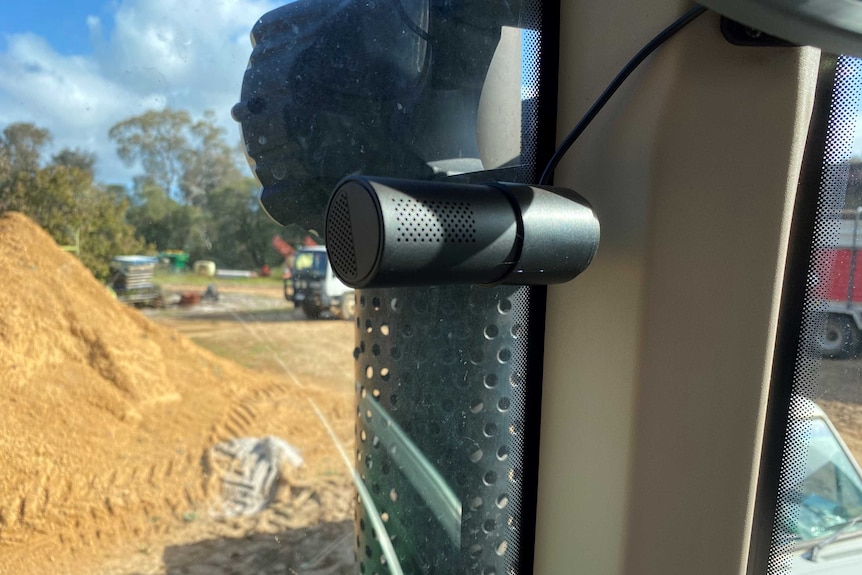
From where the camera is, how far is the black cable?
0.70 meters

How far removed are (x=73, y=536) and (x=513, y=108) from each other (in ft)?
15.3

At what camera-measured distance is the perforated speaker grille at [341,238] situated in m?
0.65

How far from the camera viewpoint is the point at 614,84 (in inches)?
30.5

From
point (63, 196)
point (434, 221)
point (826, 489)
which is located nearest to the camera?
point (434, 221)

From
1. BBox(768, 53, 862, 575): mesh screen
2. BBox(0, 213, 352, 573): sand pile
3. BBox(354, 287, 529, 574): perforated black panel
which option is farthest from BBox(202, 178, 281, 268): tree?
BBox(768, 53, 862, 575): mesh screen

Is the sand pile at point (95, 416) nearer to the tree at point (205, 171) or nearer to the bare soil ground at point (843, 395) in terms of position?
the tree at point (205, 171)

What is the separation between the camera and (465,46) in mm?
935

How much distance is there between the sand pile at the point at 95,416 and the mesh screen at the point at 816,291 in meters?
3.17

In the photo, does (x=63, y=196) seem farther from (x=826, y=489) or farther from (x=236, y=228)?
(x=826, y=489)

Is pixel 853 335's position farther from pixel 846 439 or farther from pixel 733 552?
pixel 733 552

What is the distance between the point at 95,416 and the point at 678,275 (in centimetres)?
642

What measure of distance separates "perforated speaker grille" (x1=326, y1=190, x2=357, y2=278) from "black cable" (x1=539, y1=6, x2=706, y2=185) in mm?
324

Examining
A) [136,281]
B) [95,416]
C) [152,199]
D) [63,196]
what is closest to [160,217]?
[152,199]

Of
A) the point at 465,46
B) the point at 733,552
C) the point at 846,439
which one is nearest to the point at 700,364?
the point at 733,552
